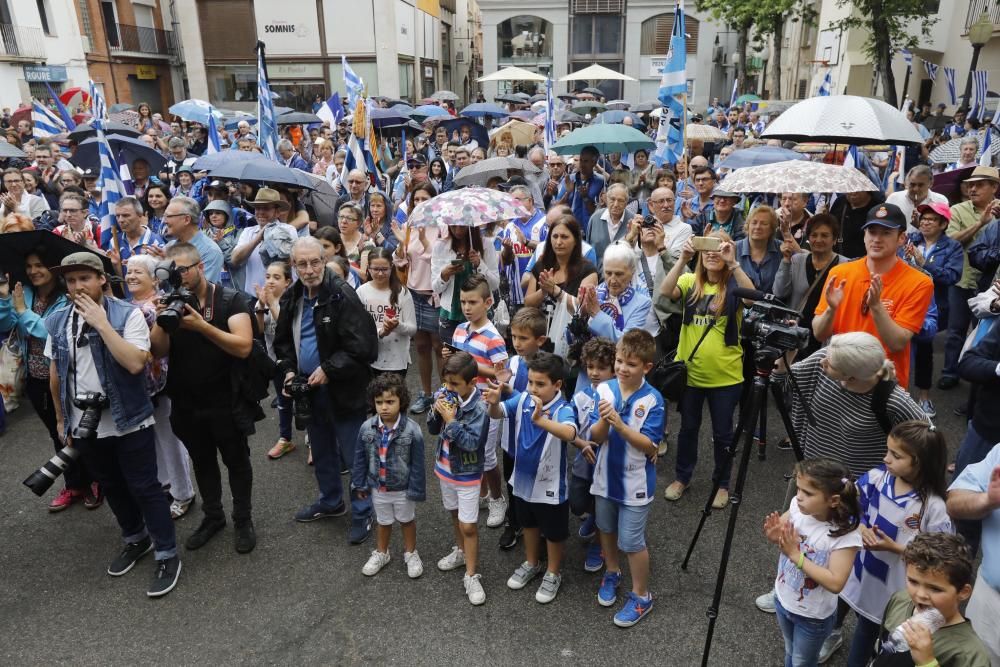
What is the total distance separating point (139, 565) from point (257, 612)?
998 mm

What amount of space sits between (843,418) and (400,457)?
231 centimetres

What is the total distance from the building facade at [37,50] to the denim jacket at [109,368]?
1063 inches

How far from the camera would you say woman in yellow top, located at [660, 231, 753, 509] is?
4285 mm

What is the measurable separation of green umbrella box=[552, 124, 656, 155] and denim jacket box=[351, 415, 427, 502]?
5.50 meters

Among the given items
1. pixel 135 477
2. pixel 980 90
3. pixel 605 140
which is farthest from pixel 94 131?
pixel 980 90

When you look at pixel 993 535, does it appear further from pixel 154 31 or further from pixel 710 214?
pixel 154 31

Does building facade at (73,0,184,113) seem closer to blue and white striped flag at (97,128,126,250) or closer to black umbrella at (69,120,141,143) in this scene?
black umbrella at (69,120,141,143)

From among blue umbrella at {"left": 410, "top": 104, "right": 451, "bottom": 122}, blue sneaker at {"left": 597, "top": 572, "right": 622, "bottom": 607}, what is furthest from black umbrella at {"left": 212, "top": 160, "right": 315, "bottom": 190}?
blue umbrella at {"left": 410, "top": 104, "right": 451, "bottom": 122}

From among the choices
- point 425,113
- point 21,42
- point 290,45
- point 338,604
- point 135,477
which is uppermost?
point 290,45

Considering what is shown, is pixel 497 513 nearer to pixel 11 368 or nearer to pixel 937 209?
pixel 11 368

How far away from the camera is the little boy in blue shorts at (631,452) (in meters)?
3.47

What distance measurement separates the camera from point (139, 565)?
4.23 m

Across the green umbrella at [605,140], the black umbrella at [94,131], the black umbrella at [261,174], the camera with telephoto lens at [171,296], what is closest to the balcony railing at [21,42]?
the black umbrella at [94,131]

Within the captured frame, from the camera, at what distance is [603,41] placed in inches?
1810
